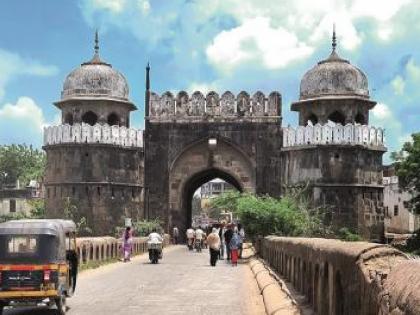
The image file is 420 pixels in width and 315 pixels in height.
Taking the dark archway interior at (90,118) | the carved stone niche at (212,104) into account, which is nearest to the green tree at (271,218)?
the carved stone niche at (212,104)

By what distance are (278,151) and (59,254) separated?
22477mm

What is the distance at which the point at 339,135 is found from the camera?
3019 centimetres

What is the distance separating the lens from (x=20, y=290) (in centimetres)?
971

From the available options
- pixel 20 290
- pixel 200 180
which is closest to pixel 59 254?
pixel 20 290

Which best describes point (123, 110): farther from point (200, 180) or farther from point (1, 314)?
point (1, 314)

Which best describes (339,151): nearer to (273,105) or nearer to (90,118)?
(273,105)

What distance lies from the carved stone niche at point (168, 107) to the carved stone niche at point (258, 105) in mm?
3430

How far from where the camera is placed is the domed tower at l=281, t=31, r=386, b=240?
98.9ft

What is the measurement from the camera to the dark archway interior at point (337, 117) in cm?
3155

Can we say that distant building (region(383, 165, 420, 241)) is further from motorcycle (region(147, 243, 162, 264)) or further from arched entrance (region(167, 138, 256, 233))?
motorcycle (region(147, 243, 162, 264))

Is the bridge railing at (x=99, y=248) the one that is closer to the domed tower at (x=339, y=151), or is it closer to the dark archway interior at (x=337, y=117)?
the domed tower at (x=339, y=151)

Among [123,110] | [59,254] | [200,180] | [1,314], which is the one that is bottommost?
[1,314]

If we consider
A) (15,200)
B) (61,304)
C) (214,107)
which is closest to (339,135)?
(214,107)

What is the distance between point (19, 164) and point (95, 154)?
48.2m
